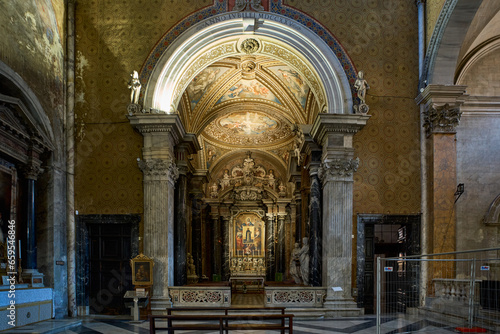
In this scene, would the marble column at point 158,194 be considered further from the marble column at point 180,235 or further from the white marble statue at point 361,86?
the white marble statue at point 361,86

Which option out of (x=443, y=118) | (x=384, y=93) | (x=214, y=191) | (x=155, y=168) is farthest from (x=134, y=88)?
(x=214, y=191)

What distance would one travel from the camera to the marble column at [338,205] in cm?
1352

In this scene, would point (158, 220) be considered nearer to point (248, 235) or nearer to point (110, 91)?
point (110, 91)

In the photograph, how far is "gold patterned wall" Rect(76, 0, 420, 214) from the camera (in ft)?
45.7

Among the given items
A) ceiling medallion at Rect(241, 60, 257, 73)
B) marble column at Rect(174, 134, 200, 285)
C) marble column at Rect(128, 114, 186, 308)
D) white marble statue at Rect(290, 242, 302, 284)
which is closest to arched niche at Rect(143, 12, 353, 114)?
marble column at Rect(128, 114, 186, 308)

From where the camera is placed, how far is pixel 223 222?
27953mm

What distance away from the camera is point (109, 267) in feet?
45.4

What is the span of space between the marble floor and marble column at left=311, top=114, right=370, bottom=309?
84 centimetres

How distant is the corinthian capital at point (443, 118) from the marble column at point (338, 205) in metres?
1.61

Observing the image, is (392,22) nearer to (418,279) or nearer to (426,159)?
(426,159)

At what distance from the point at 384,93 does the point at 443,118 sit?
1685mm

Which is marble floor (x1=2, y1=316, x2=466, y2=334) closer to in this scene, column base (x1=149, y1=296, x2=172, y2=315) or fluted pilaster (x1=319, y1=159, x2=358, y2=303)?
column base (x1=149, y1=296, x2=172, y2=315)

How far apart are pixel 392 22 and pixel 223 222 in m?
16.0

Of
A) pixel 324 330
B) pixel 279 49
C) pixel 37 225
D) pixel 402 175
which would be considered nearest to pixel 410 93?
pixel 402 175
